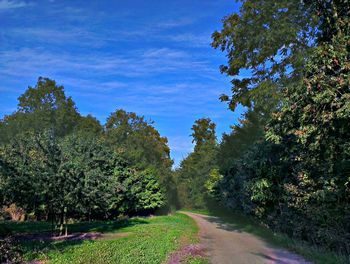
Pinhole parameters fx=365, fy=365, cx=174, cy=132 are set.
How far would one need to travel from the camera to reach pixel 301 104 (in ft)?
26.7

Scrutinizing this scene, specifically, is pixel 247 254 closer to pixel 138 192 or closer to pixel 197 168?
pixel 138 192

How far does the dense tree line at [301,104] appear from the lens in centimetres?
764

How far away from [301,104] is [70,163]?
1417 centimetres

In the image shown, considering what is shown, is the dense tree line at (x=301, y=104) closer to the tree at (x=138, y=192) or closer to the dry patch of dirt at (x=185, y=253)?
the dry patch of dirt at (x=185, y=253)

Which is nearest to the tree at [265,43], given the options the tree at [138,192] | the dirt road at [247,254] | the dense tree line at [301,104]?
the dense tree line at [301,104]

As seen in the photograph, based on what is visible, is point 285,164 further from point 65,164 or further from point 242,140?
point 242,140

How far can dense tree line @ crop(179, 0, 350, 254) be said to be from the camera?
764 centimetres

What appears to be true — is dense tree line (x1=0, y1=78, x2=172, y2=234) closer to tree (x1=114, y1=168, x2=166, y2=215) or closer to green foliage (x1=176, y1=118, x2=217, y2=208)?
tree (x1=114, y1=168, x2=166, y2=215)

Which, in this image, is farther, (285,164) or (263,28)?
(285,164)

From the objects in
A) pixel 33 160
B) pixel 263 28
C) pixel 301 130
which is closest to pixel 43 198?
pixel 33 160

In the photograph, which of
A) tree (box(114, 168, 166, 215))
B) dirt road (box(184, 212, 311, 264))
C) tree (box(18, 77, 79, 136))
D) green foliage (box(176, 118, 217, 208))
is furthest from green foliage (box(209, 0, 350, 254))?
green foliage (box(176, 118, 217, 208))

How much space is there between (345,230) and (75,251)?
382 inches

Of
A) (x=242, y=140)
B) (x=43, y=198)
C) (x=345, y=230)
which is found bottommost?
(x=345, y=230)

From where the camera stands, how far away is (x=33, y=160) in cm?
1892
